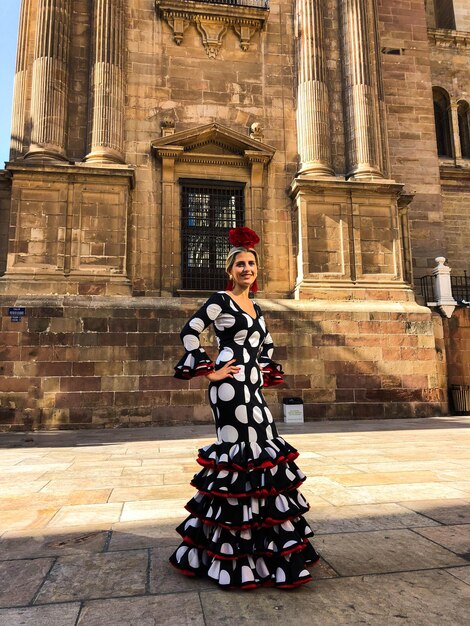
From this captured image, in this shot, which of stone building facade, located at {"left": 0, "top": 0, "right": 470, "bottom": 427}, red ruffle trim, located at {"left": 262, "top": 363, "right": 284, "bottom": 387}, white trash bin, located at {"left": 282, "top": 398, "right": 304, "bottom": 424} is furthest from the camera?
white trash bin, located at {"left": 282, "top": 398, "right": 304, "bottom": 424}

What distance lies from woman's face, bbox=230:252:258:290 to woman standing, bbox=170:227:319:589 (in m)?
0.02

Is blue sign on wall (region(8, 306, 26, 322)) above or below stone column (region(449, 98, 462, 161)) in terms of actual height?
below

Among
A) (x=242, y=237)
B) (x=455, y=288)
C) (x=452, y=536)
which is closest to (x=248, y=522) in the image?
(x=452, y=536)

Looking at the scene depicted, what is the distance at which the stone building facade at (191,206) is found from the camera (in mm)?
12023

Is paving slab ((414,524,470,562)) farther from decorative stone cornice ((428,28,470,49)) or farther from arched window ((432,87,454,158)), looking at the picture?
decorative stone cornice ((428,28,470,49))

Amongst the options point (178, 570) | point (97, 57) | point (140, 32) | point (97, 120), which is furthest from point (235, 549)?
point (140, 32)

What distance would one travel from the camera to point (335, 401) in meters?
12.8

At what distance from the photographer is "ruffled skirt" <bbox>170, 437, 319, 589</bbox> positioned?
8.85ft

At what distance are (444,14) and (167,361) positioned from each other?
22.0 meters

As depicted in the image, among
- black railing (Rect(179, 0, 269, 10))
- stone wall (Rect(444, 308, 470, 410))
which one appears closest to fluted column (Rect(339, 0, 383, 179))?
black railing (Rect(179, 0, 269, 10))

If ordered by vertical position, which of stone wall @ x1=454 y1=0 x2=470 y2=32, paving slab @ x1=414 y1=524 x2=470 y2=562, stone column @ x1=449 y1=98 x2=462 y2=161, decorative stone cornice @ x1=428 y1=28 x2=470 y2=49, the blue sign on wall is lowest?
paving slab @ x1=414 y1=524 x2=470 y2=562

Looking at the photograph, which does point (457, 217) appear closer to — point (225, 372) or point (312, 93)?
point (312, 93)

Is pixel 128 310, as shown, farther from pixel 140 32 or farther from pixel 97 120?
pixel 140 32

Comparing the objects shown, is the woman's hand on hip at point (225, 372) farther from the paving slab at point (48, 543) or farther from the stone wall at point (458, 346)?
the stone wall at point (458, 346)
